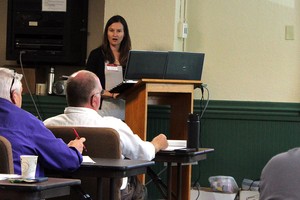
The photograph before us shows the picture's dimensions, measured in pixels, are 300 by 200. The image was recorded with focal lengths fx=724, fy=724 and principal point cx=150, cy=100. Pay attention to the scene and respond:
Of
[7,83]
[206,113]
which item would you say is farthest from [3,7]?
[7,83]

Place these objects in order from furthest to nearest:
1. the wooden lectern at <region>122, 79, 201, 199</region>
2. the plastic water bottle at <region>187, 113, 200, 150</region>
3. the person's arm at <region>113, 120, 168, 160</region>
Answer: the wooden lectern at <region>122, 79, 201, 199</region>
the plastic water bottle at <region>187, 113, 200, 150</region>
the person's arm at <region>113, 120, 168, 160</region>

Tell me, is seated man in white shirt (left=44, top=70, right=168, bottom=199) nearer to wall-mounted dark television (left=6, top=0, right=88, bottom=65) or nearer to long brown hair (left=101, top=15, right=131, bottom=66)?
long brown hair (left=101, top=15, right=131, bottom=66)

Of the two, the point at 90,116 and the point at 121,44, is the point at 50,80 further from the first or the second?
the point at 90,116

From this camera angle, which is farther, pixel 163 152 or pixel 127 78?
pixel 127 78

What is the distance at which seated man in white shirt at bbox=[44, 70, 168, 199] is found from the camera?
3889mm

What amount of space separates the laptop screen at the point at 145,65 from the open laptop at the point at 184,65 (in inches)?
2.1

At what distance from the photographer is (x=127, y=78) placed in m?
5.23

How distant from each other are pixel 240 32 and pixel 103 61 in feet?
4.64

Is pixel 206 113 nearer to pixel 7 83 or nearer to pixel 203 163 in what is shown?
pixel 203 163

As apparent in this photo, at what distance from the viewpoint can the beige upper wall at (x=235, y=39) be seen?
6535 mm

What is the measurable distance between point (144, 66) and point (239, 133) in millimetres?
1741

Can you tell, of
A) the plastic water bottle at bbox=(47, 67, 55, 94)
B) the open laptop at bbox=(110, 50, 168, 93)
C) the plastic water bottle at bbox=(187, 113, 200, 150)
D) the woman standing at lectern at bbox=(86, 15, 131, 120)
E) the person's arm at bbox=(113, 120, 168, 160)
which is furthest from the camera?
the plastic water bottle at bbox=(47, 67, 55, 94)

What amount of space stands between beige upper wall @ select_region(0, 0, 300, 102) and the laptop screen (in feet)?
4.10

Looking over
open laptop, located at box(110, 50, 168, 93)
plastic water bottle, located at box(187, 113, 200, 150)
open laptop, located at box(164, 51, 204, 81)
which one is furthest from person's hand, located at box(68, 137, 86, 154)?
open laptop, located at box(164, 51, 204, 81)
